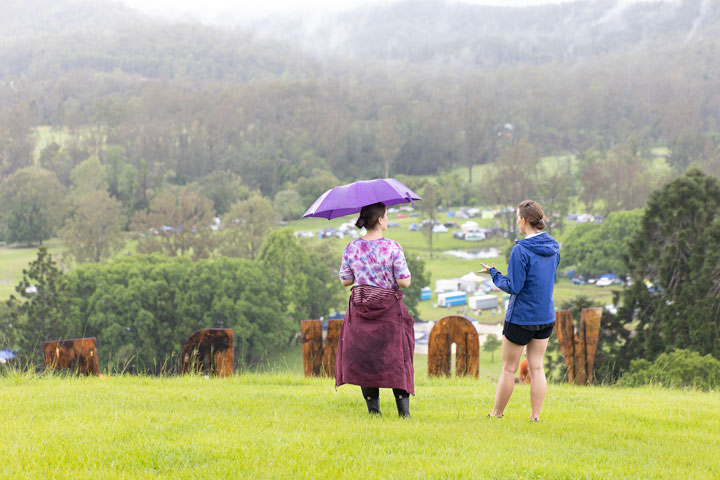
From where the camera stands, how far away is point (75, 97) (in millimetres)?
156500

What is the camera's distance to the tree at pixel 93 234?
63156 mm

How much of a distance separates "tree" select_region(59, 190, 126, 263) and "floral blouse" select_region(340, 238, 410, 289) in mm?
61560

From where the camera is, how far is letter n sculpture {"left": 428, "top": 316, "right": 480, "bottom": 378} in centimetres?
841

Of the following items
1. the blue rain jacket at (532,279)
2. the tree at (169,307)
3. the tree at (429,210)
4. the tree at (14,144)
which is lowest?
the tree at (169,307)

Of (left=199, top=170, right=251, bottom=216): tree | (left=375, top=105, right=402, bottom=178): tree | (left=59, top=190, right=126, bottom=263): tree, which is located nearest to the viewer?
(left=59, top=190, right=126, bottom=263): tree

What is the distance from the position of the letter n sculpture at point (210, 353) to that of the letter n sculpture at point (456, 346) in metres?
2.50

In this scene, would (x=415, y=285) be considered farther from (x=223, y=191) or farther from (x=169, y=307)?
(x=223, y=191)

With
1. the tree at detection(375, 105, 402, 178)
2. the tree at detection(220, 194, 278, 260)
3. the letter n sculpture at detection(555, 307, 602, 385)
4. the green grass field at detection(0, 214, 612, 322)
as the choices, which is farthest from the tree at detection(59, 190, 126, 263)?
the tree at detection(375, 105, 402, 178)

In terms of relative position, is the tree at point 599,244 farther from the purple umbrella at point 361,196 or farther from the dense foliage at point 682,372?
the purple umbrella at point 361,196

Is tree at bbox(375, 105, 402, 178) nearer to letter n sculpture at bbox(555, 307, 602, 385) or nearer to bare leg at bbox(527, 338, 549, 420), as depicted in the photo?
letter n sculpture at bbox(555, 307, 602, 385)

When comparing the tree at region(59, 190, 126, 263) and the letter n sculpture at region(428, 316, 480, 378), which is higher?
the tree at region(59, 190, 126, 263)

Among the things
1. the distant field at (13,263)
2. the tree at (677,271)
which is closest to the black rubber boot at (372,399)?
the tree at (677,271)

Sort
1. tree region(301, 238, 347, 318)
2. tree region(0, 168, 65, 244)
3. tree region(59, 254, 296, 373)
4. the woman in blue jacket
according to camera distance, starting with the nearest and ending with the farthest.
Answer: the woman in blue jacket < tree region(59, 254, 296, 373) < tree region(301, 238, 347, 318) < tree region(0, 168, 65, 244)

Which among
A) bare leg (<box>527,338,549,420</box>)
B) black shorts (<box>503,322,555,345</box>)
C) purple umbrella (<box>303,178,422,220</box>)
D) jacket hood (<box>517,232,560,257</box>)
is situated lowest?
bare leg (<box>527,338,549,420</box>)
